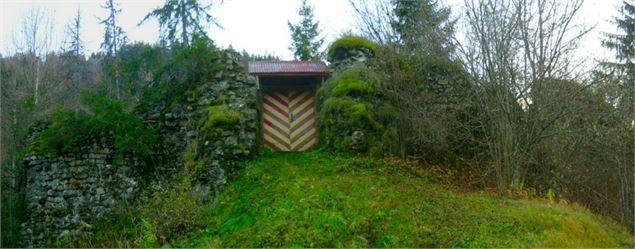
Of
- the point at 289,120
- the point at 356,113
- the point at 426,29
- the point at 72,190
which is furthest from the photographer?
the point at 289,120

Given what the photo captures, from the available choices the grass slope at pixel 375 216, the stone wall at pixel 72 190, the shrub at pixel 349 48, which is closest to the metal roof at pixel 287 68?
the shrub at pixel 349 48

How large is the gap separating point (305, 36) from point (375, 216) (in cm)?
1806

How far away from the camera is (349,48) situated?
12.6 metres

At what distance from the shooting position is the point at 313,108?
13.8m

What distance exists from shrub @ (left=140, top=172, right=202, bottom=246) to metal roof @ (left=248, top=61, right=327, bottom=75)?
4639 mm

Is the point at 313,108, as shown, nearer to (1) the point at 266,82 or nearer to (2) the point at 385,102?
(1) the point at 266,82

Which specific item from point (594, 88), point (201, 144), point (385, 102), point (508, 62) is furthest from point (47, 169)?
point (594, 88)

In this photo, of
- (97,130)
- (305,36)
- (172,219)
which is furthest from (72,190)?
(305,36)

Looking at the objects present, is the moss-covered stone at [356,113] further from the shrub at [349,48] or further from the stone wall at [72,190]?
the stone wall at [72,190]

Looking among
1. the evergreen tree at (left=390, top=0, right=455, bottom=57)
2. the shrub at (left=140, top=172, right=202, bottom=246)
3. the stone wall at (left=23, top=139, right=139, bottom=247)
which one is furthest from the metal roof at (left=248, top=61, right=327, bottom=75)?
the shrub at (left=140, top=172, right=202, bottom=246)

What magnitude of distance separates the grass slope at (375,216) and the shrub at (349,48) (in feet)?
12.2

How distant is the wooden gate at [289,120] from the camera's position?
44.0ft

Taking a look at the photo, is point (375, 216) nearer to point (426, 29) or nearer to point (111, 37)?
point (426, 29)

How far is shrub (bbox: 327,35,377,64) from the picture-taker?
12594 millimetres
